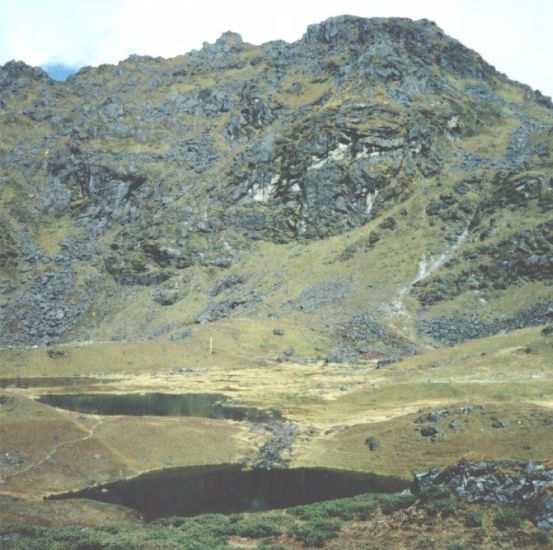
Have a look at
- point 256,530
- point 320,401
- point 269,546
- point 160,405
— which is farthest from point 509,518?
point 160,405

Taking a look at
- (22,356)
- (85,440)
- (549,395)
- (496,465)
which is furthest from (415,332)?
(496,465)

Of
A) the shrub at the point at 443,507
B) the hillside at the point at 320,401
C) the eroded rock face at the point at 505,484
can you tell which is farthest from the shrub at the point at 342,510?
the shrub at the point at 443,507

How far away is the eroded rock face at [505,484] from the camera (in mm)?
27359

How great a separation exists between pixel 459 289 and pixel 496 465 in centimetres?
13813

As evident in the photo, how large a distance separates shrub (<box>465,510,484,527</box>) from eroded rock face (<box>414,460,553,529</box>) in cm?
157

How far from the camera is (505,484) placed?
30.1 metres

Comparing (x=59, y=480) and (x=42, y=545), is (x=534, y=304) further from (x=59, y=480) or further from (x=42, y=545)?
(x=42, y=545)

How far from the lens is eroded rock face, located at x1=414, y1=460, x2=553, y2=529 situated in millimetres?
27359

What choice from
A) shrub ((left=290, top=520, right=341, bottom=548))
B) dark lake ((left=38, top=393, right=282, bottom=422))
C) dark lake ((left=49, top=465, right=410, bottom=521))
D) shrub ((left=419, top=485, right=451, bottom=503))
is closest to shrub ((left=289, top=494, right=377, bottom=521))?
shrub ((left=290, top=520, right=341, bottom=548))

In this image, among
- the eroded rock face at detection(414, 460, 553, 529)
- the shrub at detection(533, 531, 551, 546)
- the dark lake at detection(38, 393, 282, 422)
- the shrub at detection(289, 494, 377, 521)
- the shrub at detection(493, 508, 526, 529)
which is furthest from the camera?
the dark lake at detection(38, 393, 282, 422)

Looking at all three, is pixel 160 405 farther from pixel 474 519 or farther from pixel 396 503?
pixel 474 519

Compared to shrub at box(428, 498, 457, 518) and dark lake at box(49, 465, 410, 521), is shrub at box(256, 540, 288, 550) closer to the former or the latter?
shrub at box(428, 498, 457, 518)

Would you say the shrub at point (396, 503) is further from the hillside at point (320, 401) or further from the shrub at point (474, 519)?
the shrub at point (474, 519)

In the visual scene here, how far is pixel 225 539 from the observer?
1225 inches
